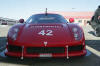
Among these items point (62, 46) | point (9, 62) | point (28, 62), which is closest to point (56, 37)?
point (62, 46)

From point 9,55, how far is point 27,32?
669mm

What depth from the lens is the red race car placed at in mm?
3621

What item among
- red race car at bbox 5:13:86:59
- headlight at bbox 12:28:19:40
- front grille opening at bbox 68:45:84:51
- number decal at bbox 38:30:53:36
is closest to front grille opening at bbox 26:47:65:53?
red race car at bbox 5:13:86:59

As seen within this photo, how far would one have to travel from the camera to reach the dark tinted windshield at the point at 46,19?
5.12 meters

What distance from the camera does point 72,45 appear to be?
369 centimetres

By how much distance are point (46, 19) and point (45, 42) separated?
1713mm

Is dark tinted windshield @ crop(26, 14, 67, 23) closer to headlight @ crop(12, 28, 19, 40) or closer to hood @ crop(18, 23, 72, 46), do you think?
hood @ crop(18, 23, 72, 46)

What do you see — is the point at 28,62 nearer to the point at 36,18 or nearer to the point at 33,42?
the point at 33,42

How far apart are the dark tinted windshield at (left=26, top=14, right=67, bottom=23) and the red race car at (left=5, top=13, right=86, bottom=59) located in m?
0.90

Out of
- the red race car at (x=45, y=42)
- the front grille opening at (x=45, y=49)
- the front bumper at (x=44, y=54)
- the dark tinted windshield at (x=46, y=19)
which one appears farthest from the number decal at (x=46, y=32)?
the dark tinted windshield at (x=46, y=19)

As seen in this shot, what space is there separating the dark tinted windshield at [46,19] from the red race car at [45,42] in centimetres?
90

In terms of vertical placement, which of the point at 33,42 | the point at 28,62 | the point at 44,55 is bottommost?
the point at 28,62

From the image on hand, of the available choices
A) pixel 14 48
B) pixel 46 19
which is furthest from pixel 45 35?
pixel 46 19

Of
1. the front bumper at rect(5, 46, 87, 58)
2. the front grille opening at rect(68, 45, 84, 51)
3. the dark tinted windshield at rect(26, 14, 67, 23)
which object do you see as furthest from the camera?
the dark tinted windshield at rect(26, 14, 67, 23)
